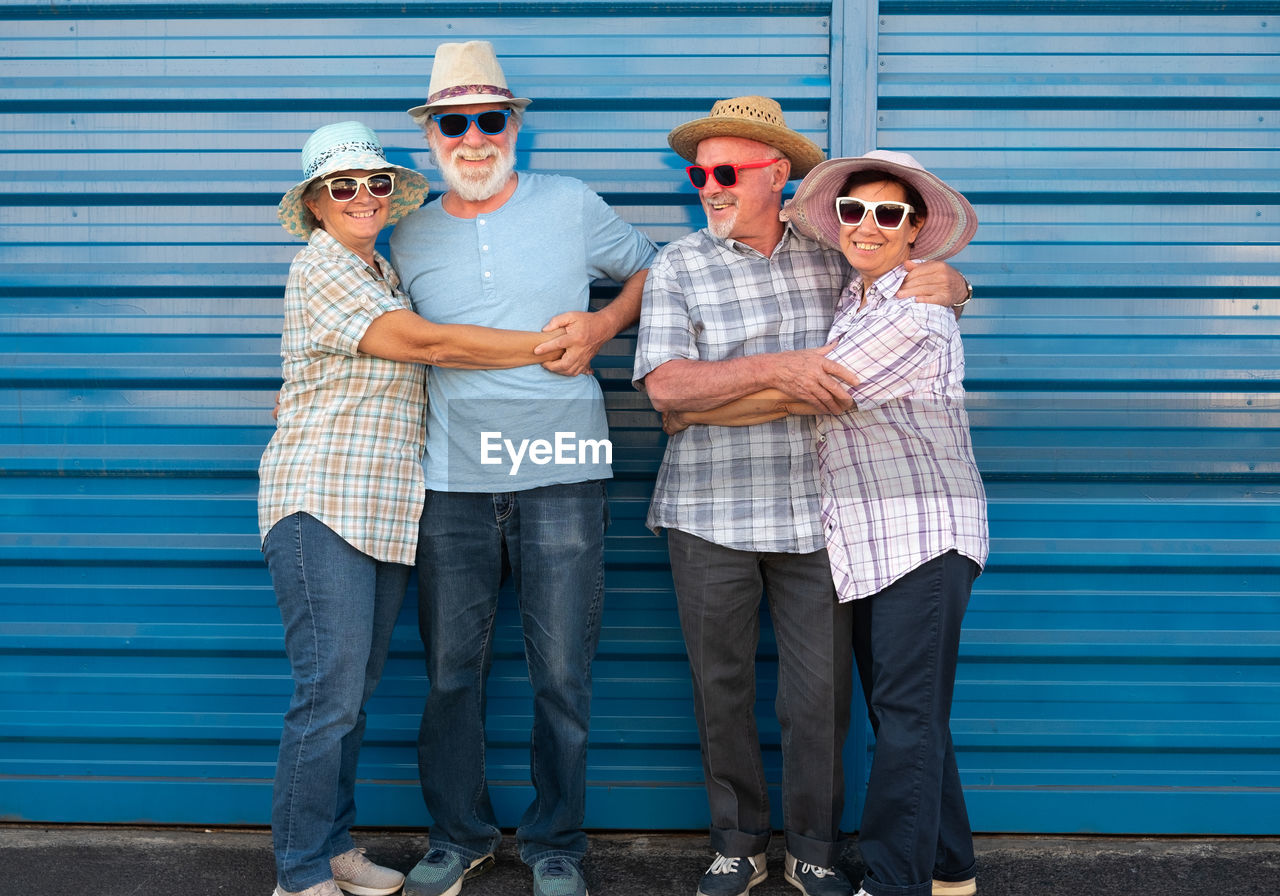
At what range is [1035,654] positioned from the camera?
11.3 feet

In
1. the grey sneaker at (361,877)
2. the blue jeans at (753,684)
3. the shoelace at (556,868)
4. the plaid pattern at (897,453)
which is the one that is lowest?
the grey sneaker at (361,877)

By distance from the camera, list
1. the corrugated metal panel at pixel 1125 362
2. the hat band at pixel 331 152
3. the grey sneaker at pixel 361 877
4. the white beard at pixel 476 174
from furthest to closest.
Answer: the corrugated metal panel at pixel 1125 362 < the grey sneaker at pixel 361 877 < the white beard at pixel 476 174 < the hat band at pixel 331 152

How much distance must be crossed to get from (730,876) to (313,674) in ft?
4.45

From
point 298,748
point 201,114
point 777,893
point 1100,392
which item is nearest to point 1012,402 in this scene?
point 1100,392

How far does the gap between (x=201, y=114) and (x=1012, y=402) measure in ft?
9.54

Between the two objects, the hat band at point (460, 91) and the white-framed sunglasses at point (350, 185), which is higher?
the hat band at point (460, 91)

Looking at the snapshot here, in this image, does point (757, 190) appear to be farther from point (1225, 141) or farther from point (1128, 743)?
point (1128, 743)

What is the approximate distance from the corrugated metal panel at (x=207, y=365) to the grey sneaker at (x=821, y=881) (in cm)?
56

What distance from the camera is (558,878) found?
10.0ft

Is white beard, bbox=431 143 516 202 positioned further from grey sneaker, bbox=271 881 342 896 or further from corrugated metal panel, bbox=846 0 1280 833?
grey sneaker, bbox=271 881 342 896

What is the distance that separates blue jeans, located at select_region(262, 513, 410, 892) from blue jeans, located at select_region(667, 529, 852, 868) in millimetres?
945

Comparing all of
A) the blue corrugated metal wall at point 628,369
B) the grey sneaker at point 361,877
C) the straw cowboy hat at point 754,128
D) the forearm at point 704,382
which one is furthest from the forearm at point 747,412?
the grey sneaker at point 361,877

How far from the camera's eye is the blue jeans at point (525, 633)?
3008 mm

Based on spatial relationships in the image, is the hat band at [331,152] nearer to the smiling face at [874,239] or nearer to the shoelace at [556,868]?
the smiling face at [874,239]
